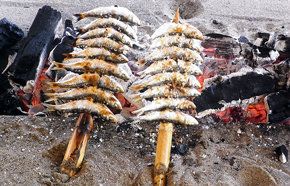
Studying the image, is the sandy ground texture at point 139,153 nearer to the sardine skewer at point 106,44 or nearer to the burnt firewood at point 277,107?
the burnt firewood at point 277,107

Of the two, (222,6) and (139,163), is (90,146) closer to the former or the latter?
(139,163)

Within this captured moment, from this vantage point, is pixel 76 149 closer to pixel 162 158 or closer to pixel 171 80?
pixel 162 158

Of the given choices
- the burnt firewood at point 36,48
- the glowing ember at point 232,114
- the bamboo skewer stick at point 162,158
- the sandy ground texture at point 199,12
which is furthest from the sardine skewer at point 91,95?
the sandy ground texture at point 199,12

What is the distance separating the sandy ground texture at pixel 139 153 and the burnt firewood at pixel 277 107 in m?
0.12

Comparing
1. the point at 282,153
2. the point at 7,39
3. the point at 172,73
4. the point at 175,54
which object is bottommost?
the point at 282,153

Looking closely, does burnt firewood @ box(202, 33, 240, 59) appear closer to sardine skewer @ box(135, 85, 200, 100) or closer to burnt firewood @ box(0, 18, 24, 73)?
sardine skewer @ box(135, 85, 200, 100)

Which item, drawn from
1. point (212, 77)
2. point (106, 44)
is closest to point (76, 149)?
point (106, 44)

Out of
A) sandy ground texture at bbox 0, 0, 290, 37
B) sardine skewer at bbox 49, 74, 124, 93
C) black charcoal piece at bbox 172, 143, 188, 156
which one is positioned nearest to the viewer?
sardine skewer at bbox 49, 74, 124, 93

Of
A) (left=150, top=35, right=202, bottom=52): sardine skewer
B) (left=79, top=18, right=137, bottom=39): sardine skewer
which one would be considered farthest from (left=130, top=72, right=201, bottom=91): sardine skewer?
(left=79, top=18, right=137, bottom=39): sardine skewer

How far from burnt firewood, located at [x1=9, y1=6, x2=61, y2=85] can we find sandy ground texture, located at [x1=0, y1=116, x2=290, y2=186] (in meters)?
0.58

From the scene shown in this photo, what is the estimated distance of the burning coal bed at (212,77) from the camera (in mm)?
3209

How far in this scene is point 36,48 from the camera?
3377 millimetres

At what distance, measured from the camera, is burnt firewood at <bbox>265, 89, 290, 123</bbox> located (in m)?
3.17

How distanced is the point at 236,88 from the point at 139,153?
1.45 metres
